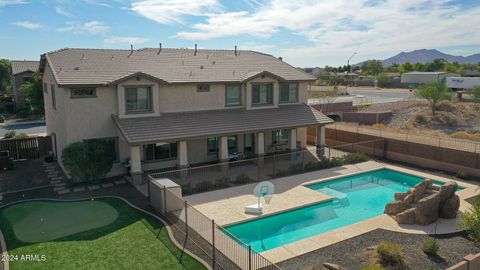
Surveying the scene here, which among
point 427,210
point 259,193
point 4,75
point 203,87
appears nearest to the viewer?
point 427,210

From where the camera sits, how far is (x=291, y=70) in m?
32.6

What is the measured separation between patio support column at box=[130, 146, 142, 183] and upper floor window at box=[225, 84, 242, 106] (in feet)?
27.8

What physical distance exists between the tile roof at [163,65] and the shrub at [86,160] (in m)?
3.79

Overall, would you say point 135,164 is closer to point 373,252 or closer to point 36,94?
point 373,252

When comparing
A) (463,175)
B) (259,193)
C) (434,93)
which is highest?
(434,93)

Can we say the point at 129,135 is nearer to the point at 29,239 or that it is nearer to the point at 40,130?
the point at 29,239

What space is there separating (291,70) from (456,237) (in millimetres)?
19877

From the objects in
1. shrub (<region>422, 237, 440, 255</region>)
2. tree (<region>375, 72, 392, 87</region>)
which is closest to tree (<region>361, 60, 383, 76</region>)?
tree (<region>375, 72, 392, 87</region>)

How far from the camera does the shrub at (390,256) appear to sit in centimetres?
1357

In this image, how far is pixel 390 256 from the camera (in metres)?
13.6

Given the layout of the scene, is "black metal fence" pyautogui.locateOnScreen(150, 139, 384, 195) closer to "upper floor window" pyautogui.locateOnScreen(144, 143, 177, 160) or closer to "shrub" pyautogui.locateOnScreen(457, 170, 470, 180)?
"upper floor window" pyautogui.locateOnScreen(144, 143, 177, 160)

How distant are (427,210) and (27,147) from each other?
27.9m

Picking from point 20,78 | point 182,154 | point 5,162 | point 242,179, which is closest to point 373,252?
point 242,179

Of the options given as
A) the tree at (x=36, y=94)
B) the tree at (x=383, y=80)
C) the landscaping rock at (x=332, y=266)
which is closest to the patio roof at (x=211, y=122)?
the landscaping rock at (x=332, y=266)
